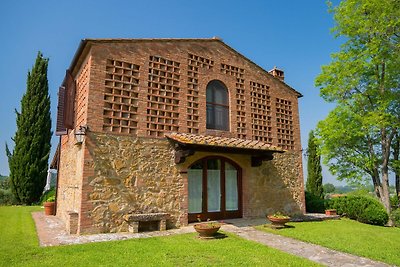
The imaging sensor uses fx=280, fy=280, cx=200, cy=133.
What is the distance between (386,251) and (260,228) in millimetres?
3875

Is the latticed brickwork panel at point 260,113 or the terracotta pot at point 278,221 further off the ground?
the latticed brickwork panel at point 260,113

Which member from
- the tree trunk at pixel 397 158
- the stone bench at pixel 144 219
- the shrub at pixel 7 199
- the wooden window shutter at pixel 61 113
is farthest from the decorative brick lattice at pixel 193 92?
the shrub at pixel 7 199

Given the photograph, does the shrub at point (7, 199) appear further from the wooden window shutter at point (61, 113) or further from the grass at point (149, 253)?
the grass at point (149, 253)

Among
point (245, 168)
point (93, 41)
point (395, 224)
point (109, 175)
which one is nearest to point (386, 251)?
point (245, 168)

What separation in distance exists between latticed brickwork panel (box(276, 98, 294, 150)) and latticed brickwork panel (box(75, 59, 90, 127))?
8.87 meters

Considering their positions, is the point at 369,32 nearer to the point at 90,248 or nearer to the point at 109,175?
the point at 109,175

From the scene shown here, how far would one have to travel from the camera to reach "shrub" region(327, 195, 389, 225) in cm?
1224

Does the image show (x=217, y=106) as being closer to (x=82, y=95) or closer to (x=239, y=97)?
(x=239, y=97)

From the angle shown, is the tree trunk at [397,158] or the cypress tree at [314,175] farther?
the cypress tree at [314,175]

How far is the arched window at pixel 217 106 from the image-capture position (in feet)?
39.0

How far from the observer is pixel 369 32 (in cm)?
1370

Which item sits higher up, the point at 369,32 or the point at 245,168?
the point at 369,32

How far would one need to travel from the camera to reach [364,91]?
14336mm

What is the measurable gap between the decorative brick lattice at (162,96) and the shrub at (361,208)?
368 inches
